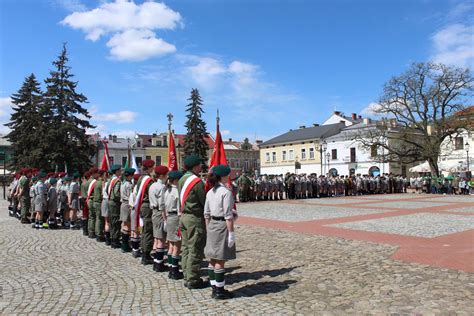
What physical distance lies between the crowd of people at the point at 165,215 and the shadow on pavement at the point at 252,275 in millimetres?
570

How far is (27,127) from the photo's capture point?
3878 centimetres

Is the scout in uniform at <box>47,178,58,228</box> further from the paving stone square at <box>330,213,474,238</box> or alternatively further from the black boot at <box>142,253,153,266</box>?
the paving stone square at <box>330,213,474,238</box>

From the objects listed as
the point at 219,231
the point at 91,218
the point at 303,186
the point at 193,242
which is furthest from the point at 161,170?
the point at 303,186

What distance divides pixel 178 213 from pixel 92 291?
176cm

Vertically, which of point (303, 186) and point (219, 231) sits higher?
point (303, 186)

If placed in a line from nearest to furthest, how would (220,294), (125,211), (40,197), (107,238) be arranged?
1. (220,294)
2. (125,211)
3. (107,238)
4. (40,197)

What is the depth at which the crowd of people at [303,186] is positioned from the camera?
26.8m

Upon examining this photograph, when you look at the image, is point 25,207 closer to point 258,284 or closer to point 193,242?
point 193,242

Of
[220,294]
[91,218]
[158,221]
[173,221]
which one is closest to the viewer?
[220,294]

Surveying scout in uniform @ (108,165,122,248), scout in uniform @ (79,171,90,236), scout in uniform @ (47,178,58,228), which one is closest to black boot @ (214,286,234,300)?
scout in uniform @ (108,165,122,248)

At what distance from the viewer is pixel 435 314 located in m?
4.91

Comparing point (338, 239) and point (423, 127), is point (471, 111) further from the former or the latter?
point (338, 239)

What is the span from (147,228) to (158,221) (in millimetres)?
695

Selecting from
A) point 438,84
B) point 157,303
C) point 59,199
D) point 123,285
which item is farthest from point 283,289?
point 438,84
